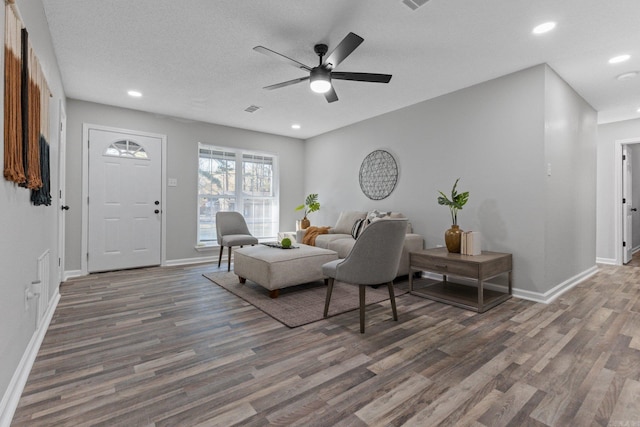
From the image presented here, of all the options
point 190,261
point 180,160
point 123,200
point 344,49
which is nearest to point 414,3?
point 344,49

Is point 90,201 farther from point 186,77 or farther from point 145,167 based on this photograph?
point 186,77

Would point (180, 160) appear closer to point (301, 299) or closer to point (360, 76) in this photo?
point (301, 299)


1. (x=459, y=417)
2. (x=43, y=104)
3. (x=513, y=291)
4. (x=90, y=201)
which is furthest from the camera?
(x=90, y=201)

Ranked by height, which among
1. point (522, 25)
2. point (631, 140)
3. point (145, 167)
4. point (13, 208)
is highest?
point (522, 25)

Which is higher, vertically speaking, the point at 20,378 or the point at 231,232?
the point at 231,232

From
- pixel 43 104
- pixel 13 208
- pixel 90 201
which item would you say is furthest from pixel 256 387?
pixel 90 201

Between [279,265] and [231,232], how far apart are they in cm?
222

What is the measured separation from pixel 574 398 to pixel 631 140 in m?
5.48

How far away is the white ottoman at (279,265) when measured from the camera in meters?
3.22

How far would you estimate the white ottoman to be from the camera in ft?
10.6

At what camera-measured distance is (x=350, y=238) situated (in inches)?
186

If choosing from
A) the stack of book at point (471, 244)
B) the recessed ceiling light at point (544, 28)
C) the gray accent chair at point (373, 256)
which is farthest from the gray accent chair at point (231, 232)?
the recessed ceiling light at point (544, 28)

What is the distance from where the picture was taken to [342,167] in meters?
5.81

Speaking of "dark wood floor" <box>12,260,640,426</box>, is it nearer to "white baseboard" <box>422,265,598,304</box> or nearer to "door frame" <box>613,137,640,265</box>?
"white baseboard" <box>422,265,598,304</box>
